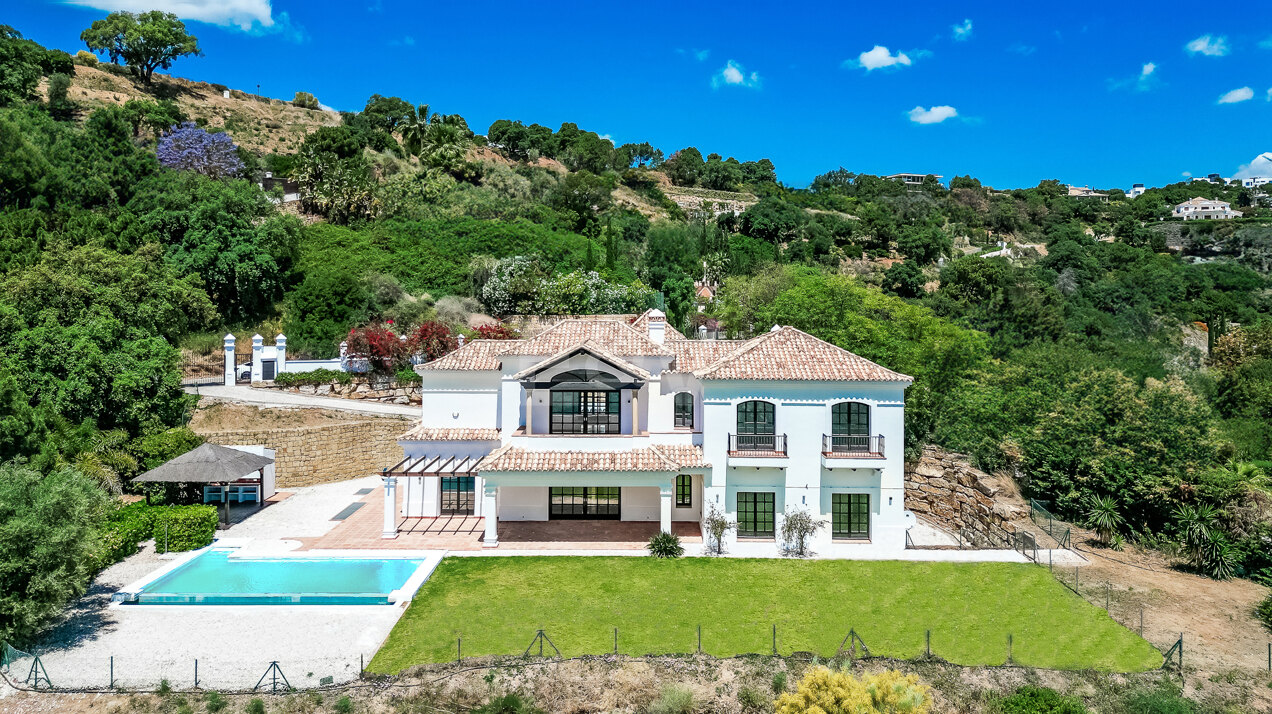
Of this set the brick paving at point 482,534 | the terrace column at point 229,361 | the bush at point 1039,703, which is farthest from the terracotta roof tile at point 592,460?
the terrace column at point 229,361

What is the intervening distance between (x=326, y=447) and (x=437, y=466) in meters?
9.64

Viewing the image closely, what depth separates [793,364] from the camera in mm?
24125

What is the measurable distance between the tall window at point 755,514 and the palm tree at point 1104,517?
11.2 m

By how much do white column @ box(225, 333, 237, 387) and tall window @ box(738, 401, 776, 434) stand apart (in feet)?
102

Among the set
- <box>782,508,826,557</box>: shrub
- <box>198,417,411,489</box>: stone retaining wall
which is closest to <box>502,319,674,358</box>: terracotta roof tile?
<box>782,508,826,557</box>: shrub

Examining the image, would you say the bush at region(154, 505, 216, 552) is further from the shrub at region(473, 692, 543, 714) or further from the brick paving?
the shrub at region(473, 692, 543, 714)

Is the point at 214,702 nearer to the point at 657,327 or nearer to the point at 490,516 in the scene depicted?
the point at 490,516

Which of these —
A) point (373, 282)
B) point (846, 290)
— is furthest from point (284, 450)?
point (846, 290)

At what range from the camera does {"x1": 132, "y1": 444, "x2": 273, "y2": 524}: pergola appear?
24.9 m

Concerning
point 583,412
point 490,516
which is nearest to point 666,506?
point 583,412

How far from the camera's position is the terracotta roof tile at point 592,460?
23312 millimetres

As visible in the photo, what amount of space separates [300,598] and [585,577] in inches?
280

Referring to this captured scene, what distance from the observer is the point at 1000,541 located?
995 inches

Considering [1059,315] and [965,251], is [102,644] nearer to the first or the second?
[1059,315]
